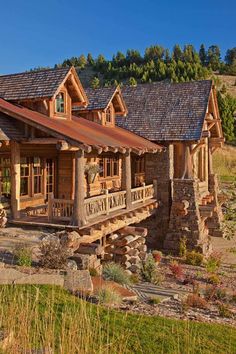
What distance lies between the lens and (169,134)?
861 inches

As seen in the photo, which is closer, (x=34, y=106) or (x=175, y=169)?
(x=34, y=106)

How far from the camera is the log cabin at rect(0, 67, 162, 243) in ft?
44.5

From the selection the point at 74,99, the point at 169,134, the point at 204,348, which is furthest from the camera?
the point at 169,134

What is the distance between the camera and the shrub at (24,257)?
9680mm

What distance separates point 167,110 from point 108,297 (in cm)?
1710

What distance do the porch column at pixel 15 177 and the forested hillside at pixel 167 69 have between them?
49.8 m

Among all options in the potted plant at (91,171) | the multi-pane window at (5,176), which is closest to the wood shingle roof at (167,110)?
the potted plant at (91,171)

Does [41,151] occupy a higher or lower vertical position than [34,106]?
lower

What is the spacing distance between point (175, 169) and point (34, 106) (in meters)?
9.58

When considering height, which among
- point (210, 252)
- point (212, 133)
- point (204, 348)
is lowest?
point (210, 252)

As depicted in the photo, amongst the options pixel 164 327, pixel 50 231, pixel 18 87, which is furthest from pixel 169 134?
pixel 164 327

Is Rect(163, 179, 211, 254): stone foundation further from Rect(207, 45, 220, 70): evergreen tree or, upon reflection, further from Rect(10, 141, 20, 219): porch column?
Rect(207, 45, 220, 70): evergreen tree

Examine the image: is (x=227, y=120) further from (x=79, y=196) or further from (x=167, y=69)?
(x=79, y=196)

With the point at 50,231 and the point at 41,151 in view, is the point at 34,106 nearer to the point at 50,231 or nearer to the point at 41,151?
the point at 41,151
